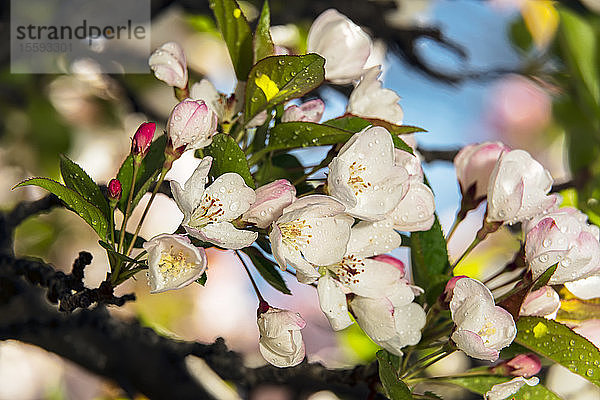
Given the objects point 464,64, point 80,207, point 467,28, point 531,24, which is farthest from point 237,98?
point 467,28

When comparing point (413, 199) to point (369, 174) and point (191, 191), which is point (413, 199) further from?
point (191, 191)

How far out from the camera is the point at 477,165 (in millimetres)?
524

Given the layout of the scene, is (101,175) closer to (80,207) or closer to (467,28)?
(467,28)

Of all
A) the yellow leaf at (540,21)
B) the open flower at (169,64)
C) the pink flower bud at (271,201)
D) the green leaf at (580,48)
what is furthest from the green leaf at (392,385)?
the yellow leaf at (540,21)

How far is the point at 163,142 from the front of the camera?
47 centimetres

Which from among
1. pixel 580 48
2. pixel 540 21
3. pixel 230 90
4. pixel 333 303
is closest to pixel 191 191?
pixel 333 303

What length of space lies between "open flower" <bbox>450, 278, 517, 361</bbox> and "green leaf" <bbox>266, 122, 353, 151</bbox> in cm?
11

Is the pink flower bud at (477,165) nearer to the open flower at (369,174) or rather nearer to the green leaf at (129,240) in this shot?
the open flower at (369,174)

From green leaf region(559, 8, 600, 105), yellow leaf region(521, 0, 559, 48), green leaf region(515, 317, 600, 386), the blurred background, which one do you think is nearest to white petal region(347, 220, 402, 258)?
green leaf region(515, 317, 600, 386)

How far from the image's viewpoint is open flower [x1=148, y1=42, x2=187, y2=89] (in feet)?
1.49

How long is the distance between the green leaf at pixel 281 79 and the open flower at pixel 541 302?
0.20 meters

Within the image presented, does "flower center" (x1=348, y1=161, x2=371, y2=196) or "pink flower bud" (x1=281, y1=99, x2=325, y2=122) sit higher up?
"pink flower bud" (x1=281, y1=99, x2=325, y2=122)

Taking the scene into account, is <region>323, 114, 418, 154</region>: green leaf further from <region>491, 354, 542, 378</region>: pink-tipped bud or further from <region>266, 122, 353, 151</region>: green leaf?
<region>491, 354, 542, 378</region>: pink-tipped bud

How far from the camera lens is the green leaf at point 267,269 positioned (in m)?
0.43
